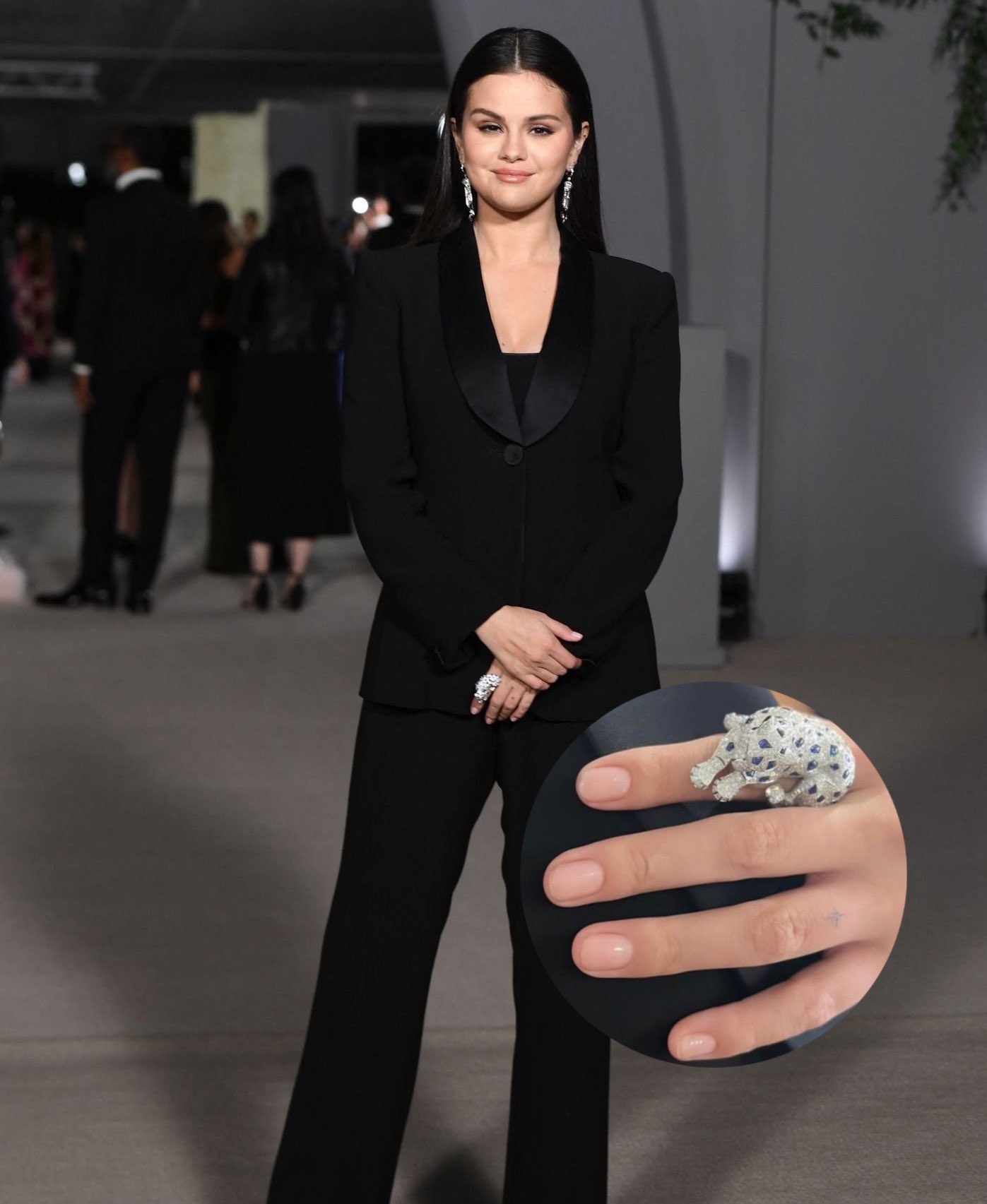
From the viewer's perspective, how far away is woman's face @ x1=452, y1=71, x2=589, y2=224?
6.53 feet

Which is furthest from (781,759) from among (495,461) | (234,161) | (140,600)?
(234,161)

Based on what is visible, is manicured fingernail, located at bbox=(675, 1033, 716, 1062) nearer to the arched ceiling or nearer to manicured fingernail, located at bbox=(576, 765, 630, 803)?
manicured fingernail, located at bbox=(576, 765, 630, 803)

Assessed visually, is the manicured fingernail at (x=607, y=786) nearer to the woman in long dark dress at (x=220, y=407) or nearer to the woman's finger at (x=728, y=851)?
the woman's finger at (x=728, y=851)

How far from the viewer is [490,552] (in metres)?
2.09

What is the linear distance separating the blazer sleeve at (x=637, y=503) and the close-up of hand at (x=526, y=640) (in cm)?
3

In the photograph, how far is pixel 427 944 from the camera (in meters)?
2.18

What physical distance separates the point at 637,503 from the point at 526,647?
22 centimetres

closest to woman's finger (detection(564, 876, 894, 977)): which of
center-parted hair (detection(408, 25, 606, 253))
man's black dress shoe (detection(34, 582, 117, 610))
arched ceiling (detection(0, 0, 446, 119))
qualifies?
center-parted hair (detection(408, 25, 606, 253))

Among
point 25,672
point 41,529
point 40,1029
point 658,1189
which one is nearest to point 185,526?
point 41,529

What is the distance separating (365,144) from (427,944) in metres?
23.4

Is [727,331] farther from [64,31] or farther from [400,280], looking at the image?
[64,31]

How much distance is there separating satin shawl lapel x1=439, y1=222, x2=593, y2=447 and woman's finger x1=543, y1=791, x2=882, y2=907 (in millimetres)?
472

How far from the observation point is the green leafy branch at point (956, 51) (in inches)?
257

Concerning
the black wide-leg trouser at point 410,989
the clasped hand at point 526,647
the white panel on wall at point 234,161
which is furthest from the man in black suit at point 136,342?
the white panel on wall at point 234,161
